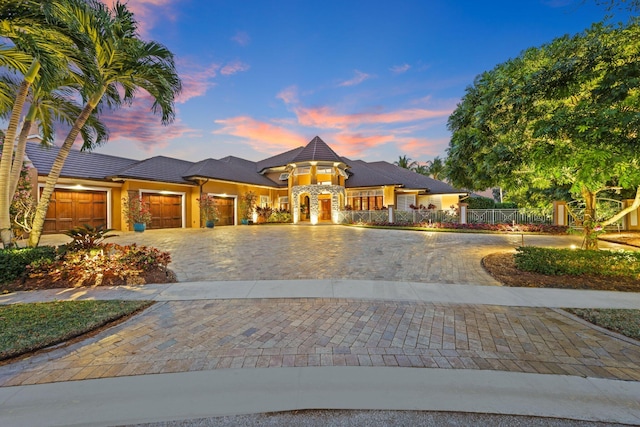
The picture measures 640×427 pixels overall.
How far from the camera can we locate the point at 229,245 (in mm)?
11258

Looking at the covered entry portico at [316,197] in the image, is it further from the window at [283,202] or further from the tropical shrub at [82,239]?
the tropical shrub at [82,239]

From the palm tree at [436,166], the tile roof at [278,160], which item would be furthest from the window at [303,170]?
the palm tree at [436,166]

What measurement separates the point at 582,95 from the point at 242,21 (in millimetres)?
13765

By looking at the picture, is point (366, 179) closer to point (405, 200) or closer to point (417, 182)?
point (405, 200)

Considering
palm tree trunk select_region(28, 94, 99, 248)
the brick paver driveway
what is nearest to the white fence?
the brick paver driveway

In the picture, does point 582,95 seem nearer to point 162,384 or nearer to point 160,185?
point 162,384

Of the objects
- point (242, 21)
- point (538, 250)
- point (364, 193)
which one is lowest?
point (538, 250)

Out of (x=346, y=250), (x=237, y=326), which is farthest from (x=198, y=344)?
(x=346, y=250)

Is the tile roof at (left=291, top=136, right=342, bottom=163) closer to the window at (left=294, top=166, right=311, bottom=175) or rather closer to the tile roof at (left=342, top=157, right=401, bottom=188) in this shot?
the window at (left=294, top=166, right=311, bottom=175)

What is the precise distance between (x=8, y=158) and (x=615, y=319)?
13.3 metres

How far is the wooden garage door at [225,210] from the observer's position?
21847 mm

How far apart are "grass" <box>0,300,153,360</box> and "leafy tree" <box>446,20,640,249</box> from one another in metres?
8.34

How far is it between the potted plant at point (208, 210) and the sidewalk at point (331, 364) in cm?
1629

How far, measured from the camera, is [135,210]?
53.4 ft
